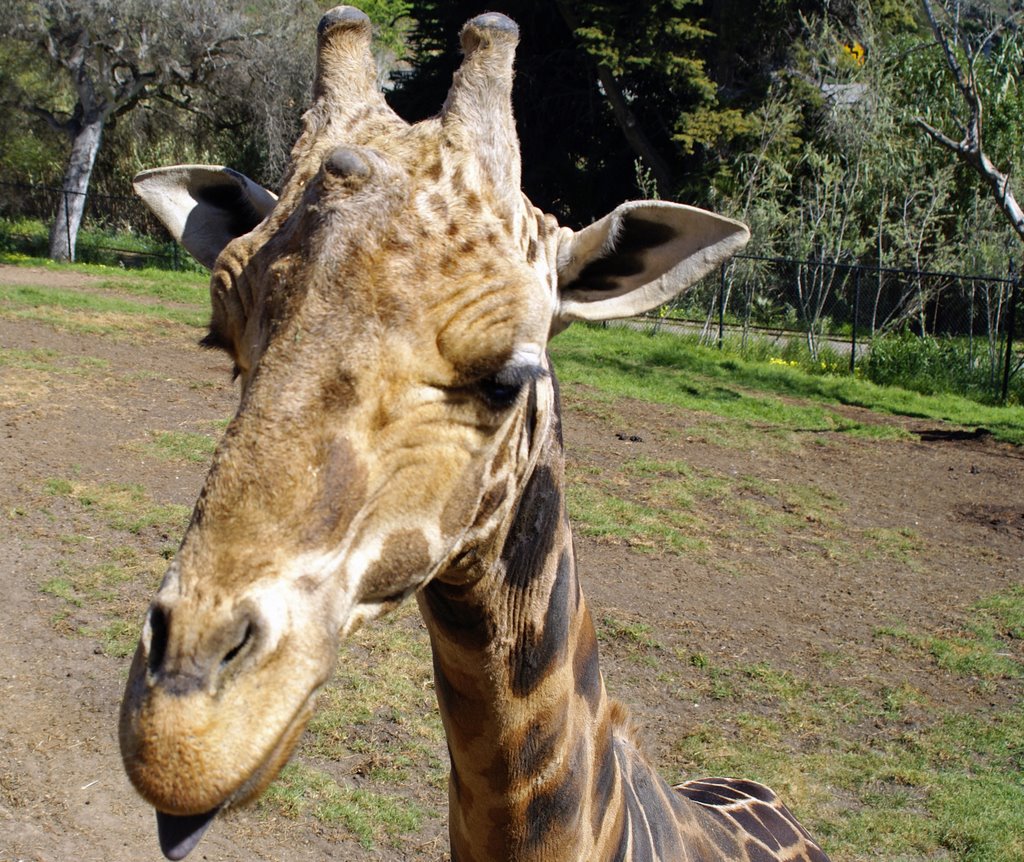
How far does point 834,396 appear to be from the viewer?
15.2m

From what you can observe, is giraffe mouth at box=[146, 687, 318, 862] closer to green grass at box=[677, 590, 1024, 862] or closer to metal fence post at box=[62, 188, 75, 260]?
green grass at box=[677, 590, 1024, 862]

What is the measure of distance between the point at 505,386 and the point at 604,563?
5.90 meters

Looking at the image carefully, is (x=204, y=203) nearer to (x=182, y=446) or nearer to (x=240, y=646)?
(x=240, y=646)

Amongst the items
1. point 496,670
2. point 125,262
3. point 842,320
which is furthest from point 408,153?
point 125,262

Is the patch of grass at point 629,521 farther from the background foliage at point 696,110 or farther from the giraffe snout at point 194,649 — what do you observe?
the background foliage at point 696,110

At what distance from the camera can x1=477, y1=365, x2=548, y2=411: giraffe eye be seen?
192 centimetres

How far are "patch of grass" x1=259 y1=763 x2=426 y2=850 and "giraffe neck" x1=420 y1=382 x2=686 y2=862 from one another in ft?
7.08

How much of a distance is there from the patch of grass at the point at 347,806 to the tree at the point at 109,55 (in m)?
22.0

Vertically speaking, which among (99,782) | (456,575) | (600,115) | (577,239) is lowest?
(99,782)

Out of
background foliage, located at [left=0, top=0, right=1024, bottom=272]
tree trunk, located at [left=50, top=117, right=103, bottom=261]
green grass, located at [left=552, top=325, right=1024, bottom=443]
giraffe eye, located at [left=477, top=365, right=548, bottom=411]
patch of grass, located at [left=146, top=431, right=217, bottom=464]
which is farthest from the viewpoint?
tree trunk, located at [left=50, top=117, right=103, bottom=261]

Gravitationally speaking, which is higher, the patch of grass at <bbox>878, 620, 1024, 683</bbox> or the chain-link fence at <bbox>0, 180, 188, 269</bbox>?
the chain-link fence at <bbox>0, 180, 188, 269</bbox>

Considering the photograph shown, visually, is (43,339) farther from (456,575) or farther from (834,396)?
(456,575)

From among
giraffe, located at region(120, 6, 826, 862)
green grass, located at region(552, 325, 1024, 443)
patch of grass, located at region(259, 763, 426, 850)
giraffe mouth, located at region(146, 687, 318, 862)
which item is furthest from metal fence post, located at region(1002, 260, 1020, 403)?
giraffe mouth, located at region(146, 687, 318, 862)

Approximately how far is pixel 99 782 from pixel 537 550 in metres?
3.17
